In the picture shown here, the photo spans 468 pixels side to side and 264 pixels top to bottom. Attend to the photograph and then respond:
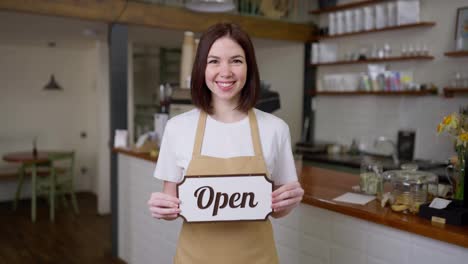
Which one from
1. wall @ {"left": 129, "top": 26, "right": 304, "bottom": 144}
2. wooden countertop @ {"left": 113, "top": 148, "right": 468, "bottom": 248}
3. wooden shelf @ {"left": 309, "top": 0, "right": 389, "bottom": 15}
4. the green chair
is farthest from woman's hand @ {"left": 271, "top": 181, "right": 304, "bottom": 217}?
the green chair

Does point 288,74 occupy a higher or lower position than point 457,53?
lower

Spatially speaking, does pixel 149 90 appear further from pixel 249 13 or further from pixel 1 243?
pixel 1 243

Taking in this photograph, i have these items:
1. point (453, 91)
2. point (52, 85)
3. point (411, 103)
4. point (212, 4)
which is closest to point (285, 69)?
point (411, 103)

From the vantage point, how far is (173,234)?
10.7 feet

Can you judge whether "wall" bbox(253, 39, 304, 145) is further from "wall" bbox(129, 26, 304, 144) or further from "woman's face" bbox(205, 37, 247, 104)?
"woman's face" bbox(205, 37, 247, 104)

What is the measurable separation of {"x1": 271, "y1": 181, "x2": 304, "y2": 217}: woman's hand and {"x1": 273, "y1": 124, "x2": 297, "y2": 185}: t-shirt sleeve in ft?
0.19

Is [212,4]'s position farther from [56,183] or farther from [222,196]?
[56,183]

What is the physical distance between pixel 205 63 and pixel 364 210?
3.34 ft

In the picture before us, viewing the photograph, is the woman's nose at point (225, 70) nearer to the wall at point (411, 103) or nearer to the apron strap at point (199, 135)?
the apron strap at point (199, 135)

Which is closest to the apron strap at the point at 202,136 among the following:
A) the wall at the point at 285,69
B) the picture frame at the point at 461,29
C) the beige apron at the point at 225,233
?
the beige apron at the point at 225,233

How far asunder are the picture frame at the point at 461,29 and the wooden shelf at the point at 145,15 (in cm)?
201

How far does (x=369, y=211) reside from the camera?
1.89 metres

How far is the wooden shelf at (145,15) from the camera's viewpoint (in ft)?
12.6

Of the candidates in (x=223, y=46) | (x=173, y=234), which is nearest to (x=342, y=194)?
(x=223, y=46)
